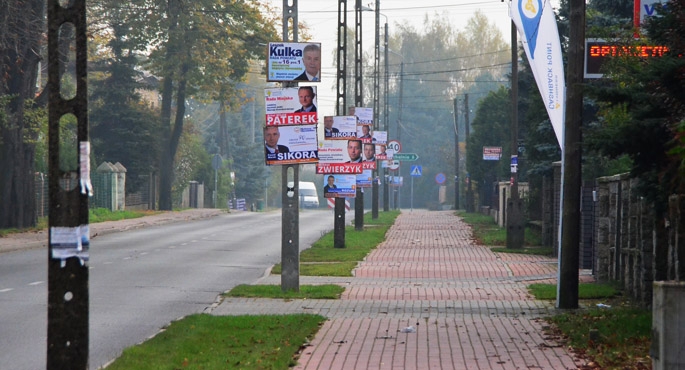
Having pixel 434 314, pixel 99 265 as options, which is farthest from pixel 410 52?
pixel 434 314

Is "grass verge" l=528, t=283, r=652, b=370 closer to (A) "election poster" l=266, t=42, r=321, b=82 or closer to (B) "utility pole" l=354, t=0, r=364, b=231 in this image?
(A) "election poster" l=266, t=42, r=321, b=82

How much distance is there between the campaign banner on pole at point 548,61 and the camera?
1525 cm

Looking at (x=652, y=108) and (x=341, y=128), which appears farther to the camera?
(x=341, y=128)

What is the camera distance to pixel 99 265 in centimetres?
2288

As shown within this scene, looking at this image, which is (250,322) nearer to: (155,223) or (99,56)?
(155,223)

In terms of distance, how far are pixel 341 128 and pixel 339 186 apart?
101 inches

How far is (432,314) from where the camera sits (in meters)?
14.8

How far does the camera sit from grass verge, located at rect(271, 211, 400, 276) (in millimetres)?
22511

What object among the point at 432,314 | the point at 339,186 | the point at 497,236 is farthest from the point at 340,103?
the point at 432,314

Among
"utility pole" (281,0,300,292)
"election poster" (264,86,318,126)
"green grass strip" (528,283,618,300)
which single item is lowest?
"green grass strip" (528,283,618,300)

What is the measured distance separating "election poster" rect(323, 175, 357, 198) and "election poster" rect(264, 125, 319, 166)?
13.6m

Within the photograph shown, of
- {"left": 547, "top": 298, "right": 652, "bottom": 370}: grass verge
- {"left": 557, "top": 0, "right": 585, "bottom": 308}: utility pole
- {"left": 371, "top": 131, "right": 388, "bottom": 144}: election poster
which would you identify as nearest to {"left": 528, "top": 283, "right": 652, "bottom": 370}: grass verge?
{"left": 547, "top": 298, "right": 652, "bottom": 370}: grass verge

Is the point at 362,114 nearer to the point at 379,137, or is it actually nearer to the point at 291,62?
the point at 379,137

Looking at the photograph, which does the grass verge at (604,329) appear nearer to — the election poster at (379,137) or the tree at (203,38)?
the election poster at (379,137)
